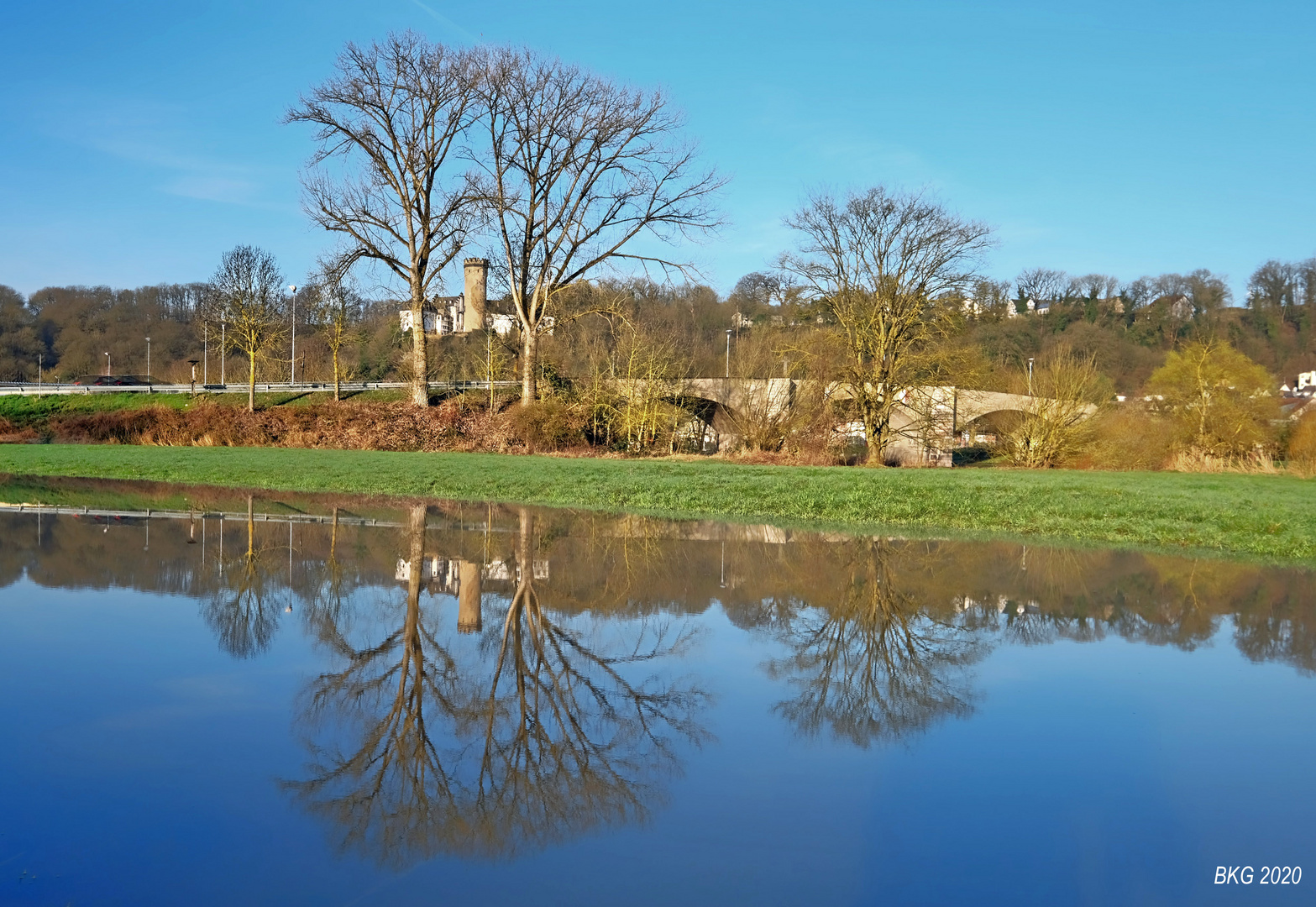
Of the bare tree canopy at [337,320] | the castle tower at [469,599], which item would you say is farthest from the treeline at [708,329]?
Result: the castle tower at [469,599]

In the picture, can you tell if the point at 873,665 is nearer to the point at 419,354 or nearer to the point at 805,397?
the point at 805,397

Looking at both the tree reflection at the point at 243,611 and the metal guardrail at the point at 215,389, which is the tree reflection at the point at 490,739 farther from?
the metal guardrail at the point at 215,389

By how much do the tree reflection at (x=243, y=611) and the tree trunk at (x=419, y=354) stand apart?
1076 inches

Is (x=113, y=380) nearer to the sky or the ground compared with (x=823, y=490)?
nearer to the sky

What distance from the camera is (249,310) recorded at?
46062 millimetres

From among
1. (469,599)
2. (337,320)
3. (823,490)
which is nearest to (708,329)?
(337,320)

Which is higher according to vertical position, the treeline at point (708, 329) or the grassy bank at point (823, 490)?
the treeline at point (708, 329)

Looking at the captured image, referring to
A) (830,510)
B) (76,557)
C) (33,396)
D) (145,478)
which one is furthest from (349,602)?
(33,396)

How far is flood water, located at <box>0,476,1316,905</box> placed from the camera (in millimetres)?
3541

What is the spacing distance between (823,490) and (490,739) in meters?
14.9

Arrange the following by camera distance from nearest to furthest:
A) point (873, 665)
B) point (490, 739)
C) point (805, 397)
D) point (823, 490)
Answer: point (490, 739)
point (873, 665)
point (823, 490)
point (805, 397)

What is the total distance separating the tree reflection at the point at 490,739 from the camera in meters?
3.90

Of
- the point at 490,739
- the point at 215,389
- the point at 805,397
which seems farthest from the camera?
the point at 215,389

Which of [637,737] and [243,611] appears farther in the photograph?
[243,611]
